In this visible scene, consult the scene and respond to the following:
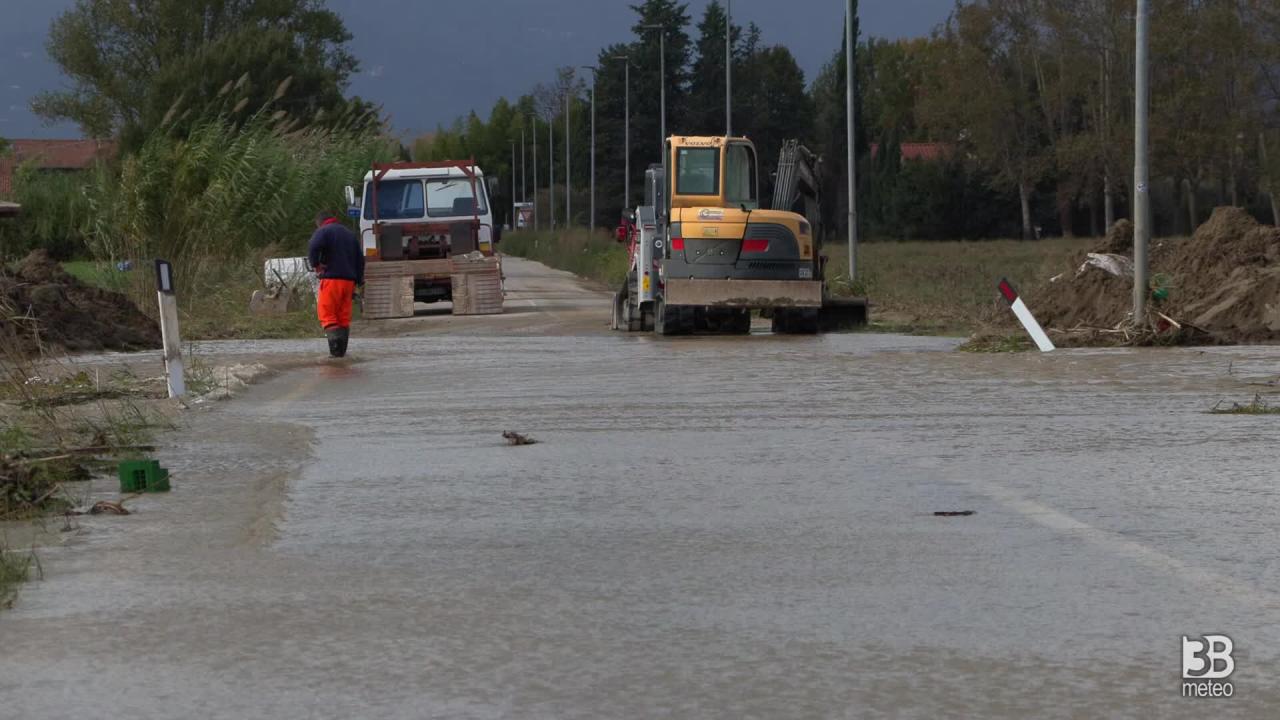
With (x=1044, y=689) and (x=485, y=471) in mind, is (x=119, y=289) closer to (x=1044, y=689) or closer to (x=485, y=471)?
(x=485, y=471)

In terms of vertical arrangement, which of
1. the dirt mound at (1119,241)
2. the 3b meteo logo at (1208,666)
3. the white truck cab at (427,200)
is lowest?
the 3b meteo logo at (1208,666)

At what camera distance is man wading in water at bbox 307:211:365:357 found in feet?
69.3

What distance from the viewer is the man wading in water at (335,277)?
69.3ft

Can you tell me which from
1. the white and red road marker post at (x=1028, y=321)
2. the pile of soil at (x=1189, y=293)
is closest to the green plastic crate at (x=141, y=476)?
the white and red road marker post at (x=1028, y=321)

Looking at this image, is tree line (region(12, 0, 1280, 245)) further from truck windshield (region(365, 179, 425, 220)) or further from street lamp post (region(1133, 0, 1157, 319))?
street lamp post (region(1133, 0, 1157, 319))

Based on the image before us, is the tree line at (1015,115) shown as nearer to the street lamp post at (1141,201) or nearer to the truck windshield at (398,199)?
the truck windshield at (398,199)

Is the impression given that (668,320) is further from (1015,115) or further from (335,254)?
(1015,115)

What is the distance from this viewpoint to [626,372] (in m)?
18.6

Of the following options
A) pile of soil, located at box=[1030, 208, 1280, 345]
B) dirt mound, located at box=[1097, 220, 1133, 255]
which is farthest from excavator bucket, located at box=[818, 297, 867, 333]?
dirt mound, located at box=[1097, 220, 1133, 255]

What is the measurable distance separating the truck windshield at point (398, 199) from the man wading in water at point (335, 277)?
38.9ft

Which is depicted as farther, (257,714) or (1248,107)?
(1248,107)

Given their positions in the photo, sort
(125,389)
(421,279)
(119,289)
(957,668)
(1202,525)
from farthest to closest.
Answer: (421,279) < (119,289) < (125,389) < (1202,525) < (957,668)

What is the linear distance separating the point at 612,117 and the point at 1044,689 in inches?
4035

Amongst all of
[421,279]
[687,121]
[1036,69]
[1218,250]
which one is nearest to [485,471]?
[1218,250]
